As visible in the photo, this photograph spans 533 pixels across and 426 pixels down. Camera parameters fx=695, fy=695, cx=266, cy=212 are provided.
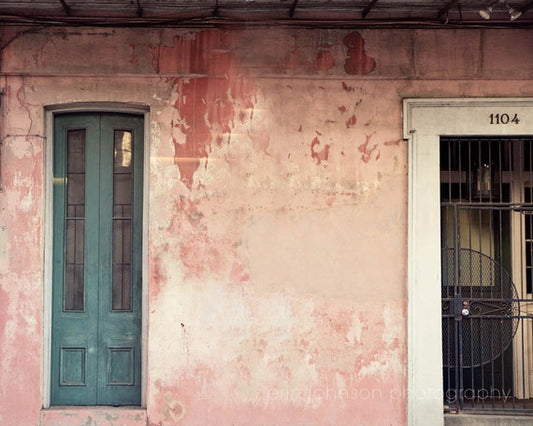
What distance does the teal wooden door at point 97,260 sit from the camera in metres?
7.33

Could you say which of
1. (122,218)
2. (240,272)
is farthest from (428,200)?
(122,218)

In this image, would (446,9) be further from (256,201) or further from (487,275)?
(487,275)

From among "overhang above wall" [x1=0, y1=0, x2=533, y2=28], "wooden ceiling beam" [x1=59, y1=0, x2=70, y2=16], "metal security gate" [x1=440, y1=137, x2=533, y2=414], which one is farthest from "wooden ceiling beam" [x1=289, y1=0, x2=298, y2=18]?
"wooden ceiling beam" [x1=59, y1=0, x2=70, y2=16]

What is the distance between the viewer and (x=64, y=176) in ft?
24.3

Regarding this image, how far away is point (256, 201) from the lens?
23.7 ft

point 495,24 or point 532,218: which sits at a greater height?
point 495,24

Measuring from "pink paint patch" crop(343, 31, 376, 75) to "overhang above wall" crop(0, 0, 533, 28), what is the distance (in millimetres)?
152

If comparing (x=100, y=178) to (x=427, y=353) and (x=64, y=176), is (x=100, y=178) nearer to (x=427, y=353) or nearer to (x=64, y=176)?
(x=64, y=176)

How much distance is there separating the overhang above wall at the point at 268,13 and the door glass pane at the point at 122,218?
126 cm

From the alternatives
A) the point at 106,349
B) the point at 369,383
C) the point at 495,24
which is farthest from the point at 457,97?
the point at 106,349

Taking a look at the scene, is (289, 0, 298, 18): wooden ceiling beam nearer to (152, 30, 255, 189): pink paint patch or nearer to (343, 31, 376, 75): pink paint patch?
(343, 31, 376, 75): pink paint patch

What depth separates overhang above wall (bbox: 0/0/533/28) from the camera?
22.9ft

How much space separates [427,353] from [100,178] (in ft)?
12.7

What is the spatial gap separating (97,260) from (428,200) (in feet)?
11.6
